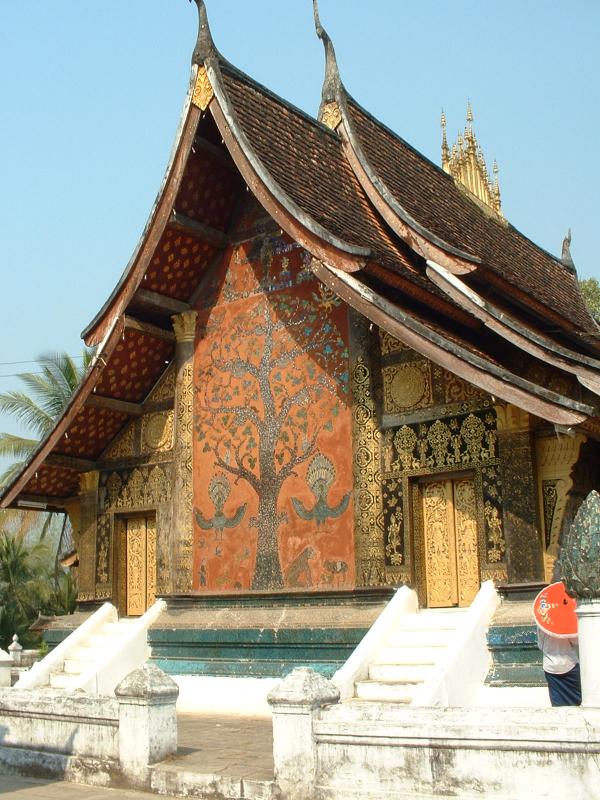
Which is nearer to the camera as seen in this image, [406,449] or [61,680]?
[406,449]

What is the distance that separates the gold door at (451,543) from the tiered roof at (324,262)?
130 centimetres

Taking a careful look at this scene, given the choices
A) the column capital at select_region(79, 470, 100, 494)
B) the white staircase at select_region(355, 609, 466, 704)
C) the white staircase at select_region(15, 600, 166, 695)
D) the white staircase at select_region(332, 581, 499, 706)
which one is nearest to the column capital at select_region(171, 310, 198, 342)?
the column capital at select_region(79, 470, 100, 494)

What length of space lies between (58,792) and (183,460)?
16.6ft

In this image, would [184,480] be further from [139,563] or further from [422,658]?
[422,658]

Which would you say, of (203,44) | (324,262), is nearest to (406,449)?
(324,262)

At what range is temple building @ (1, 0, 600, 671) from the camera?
8773 mm

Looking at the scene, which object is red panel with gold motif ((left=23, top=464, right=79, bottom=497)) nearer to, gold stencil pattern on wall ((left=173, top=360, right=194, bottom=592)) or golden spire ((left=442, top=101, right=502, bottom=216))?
gold stencil pattern on wall ((left=173, top=360, right=194, bottom=592))

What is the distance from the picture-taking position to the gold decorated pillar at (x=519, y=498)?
8.52m

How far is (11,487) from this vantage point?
460 inches

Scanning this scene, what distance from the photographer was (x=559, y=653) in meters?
6.04

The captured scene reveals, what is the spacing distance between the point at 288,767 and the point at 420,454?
13.6 ft

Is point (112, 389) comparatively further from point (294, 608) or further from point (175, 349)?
point (294, 608)

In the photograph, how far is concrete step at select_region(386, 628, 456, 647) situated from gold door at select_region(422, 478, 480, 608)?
25.1 inches

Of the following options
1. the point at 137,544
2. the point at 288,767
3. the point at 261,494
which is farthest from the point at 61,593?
the point at 288,767
